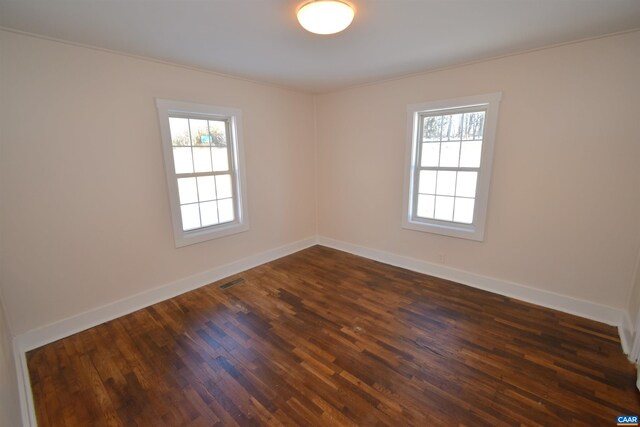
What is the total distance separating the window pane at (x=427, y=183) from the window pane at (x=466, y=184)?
0.97ft

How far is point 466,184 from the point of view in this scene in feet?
10.9

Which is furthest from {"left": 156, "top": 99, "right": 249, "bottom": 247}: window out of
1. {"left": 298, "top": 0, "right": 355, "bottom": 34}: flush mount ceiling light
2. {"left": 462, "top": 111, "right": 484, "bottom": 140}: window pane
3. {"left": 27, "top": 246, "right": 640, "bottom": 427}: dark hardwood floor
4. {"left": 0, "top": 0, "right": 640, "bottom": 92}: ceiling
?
{"left": 462, "top": 111, "right": 484, "bottom": 140}: window pane

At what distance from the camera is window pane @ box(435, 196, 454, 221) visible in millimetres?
3489

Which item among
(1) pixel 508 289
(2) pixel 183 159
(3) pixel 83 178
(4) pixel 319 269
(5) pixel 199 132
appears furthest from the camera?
(4) pixel 319 269

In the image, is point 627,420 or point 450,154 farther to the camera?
point 450,154

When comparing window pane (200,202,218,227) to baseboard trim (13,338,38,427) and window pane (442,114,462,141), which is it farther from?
window pane (442,114,462,141)

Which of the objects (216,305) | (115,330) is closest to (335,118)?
(216,305)

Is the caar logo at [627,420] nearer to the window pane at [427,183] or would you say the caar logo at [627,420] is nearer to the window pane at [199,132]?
the window pane at [427,183]

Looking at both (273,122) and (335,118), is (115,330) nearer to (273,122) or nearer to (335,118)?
(273,122)

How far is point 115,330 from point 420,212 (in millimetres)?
3668

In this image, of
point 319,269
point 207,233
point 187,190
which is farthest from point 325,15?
point 319,269

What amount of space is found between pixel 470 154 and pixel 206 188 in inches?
127

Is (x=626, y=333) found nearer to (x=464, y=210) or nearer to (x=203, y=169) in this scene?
(x=464, y=210)

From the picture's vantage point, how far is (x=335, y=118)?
4320mm
